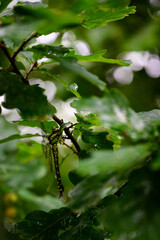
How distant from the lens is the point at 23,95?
2.12ft

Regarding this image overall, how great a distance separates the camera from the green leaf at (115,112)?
516mm

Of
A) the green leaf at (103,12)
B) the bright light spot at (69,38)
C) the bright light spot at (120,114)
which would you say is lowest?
the bright light spot at (69,38)

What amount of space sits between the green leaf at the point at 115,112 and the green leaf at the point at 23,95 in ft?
0.42

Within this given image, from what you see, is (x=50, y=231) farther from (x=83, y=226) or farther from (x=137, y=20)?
(x=137, y=20)

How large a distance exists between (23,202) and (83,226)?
1.54 metres

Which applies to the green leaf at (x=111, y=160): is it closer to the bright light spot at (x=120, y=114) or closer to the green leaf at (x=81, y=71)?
the bright light spot at (x=120, y=114)

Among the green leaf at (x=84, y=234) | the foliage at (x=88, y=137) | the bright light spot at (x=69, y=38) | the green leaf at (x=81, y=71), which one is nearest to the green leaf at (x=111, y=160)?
the foliage at (x=88, y=137)

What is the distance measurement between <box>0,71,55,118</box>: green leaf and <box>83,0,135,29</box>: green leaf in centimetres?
23

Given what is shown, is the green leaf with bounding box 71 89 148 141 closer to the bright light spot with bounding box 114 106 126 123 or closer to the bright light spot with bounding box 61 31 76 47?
the bright light spot with bounding box 114 106 126 123

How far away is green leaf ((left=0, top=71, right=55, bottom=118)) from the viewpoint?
0.64 meters

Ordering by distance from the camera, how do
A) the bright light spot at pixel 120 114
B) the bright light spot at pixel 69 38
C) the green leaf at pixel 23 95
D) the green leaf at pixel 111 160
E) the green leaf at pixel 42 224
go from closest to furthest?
the green leaf at pixel 111 160, the bright light spot at pixel 120 114, the green leaf at pixel 23 95, the green leaf at pixel 42 224, the bright light spot at pixel 69 38

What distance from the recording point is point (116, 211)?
1.63 ft

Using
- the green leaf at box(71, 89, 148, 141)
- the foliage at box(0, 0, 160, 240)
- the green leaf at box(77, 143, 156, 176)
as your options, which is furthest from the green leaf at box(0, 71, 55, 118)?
the green leaf at box(77, 143, 156, 176)

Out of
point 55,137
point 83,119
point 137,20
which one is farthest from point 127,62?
point 137,20
